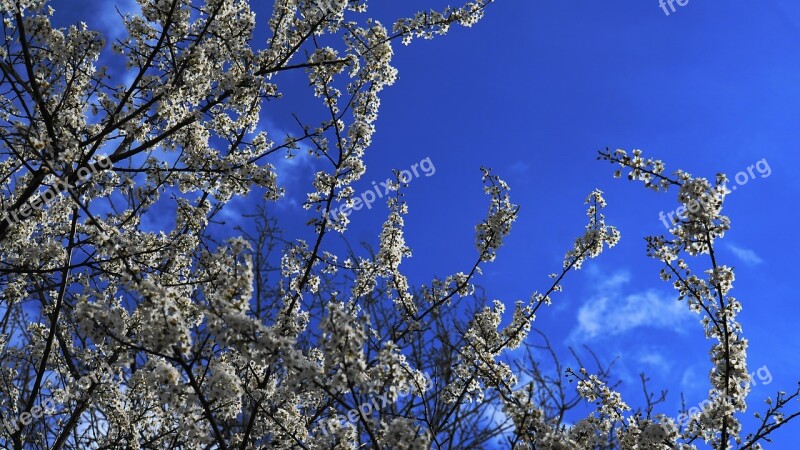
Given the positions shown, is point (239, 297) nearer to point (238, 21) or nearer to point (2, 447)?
point (238, 21)

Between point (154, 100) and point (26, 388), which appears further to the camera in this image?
point (26, 388)

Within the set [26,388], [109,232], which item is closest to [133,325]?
[109,232]

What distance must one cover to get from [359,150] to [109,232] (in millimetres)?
2763

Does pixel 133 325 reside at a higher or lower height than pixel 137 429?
higher

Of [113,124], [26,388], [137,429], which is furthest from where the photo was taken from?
[26,388]

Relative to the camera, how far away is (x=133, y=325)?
696 cm

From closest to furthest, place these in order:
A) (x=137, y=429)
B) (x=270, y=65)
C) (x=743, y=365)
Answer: (x=743, y=365) → (x=270, y=65) → (x=137, y=429)

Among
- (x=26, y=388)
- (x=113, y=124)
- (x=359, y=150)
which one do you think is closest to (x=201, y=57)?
(x=113, y=124)

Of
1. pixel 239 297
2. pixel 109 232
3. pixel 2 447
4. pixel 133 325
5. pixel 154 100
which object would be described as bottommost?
pixel 239 297

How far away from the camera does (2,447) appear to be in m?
7.09

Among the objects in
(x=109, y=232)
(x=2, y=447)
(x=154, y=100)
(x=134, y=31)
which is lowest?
(x=2, y=447)

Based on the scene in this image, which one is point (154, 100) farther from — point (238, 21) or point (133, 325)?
point (133, 325)

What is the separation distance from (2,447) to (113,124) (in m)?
3.97

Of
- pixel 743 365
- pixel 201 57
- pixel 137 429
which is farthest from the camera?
A: pixel 137 429
